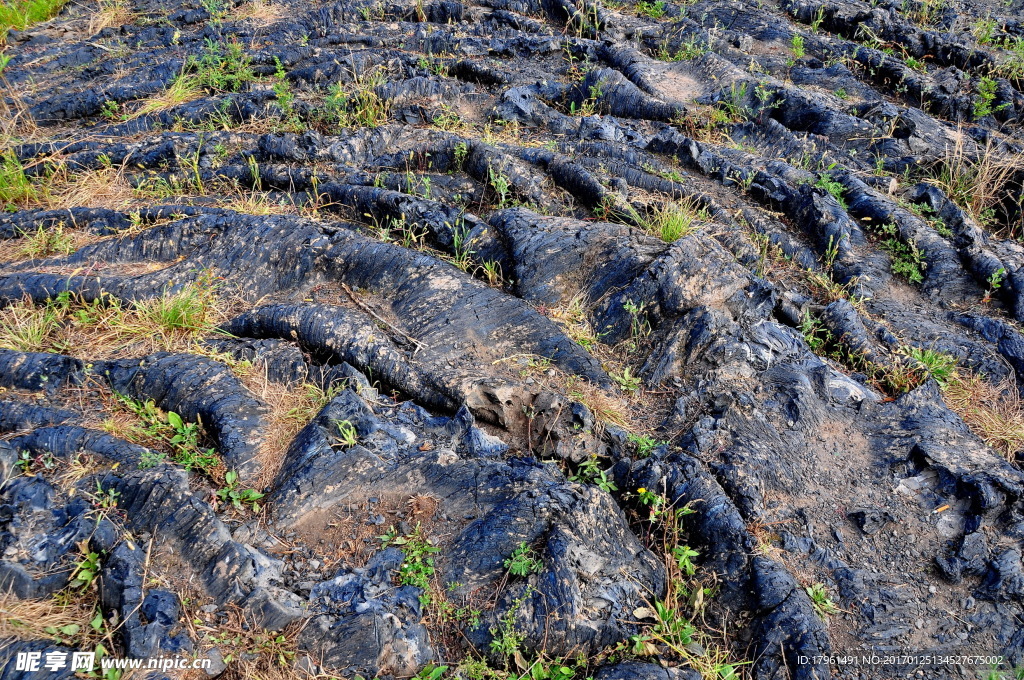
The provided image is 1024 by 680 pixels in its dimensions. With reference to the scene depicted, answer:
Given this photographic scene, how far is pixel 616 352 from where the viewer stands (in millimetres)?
4793

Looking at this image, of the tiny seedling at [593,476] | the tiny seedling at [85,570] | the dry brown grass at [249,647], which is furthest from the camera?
the tiny seedling at [593,476]

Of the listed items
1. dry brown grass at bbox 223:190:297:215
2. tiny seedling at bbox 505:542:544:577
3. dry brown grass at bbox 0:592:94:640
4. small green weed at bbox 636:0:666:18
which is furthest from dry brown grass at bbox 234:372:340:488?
small green weed at bbox 636:0:666:18

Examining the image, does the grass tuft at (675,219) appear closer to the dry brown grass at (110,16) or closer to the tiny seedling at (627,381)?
the tiny seedling at (627,381)

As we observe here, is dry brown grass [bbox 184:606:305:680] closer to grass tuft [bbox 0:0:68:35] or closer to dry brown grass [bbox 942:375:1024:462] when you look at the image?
dry brown grass [bbox 942:375:1024:462]

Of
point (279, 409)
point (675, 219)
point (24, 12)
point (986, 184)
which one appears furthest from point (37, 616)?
point (24, 12)

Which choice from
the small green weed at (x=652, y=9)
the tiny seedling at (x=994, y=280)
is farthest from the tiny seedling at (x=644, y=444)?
the small green weed at (x=652, y=9)

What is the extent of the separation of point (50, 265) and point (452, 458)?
12.5ft

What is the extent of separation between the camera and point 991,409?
4.61 m

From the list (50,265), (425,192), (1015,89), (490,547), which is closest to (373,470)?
(490,547)

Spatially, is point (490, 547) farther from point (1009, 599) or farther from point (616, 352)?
point (1009, 599)

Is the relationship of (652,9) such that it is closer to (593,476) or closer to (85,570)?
(593,476)

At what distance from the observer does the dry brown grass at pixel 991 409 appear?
171 inches

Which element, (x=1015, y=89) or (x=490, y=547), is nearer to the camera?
(x=490, y=547)

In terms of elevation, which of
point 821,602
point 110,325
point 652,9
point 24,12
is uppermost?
point 652,9
